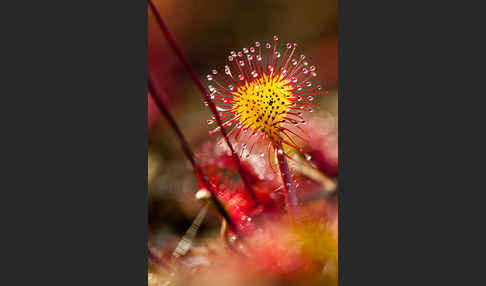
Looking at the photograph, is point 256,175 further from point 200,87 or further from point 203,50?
point 203,50

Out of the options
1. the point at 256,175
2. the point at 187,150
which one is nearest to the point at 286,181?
the point at 256,175

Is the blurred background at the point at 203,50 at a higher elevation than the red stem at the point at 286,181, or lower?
higher

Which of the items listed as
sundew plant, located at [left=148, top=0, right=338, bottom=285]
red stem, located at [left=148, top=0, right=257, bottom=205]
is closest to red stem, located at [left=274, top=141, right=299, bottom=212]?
sundew plant, located at [left=148, top=0, right=338, bottom=285]

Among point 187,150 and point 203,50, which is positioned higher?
point 203,50

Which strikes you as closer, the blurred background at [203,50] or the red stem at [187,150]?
the red stem at [187,150]

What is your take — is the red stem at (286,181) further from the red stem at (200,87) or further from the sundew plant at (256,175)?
the red stem at (200,87)

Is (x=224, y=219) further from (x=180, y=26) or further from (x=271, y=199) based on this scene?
(x=180, y=26)

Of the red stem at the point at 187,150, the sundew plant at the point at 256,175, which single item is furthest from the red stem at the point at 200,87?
the red stem at the point at 187,150

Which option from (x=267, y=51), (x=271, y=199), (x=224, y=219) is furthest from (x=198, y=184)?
(x=267, y=51)

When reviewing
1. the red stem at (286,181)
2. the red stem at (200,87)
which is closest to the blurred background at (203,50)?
the red stem at (200,87)
